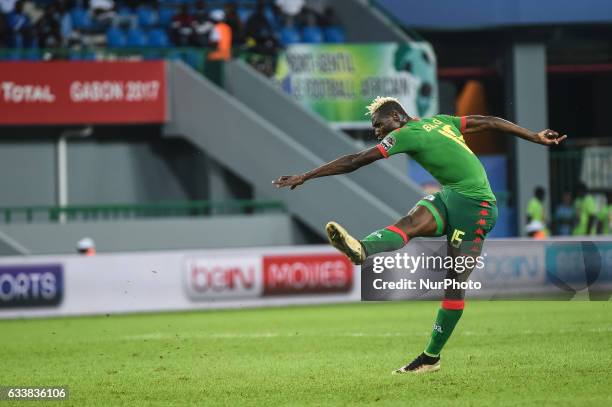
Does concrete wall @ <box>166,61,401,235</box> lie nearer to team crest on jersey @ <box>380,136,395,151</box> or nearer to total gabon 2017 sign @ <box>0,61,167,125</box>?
total gabon 2017 sign @ <box>0,61,167,125</box>

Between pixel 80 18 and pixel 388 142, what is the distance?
1594 centimetres

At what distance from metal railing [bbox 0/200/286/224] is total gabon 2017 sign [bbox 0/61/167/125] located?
164cm

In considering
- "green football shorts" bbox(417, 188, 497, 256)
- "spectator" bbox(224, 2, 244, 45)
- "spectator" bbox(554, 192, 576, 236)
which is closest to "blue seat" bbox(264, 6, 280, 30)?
"spectator" bbox(224, 2, 244, 45)

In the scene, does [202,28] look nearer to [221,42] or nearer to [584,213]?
[221,42]

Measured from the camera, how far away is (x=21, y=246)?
876 inches

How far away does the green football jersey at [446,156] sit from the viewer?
32.7 feet

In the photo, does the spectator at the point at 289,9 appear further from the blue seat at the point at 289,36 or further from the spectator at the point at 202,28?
the spectator at the point at 202,28

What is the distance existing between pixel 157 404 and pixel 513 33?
20063 mm

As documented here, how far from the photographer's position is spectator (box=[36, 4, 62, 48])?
23797mm

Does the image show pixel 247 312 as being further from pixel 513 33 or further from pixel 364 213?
pixel 513 33

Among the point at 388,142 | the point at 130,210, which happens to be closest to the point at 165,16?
the point at 130,210

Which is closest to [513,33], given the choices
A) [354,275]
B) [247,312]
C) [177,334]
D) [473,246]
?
[354,275]

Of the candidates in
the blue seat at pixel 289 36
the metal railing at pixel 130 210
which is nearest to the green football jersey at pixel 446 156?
the metal railing at pixel 130 210

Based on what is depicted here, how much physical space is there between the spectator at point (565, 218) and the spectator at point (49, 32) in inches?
416
